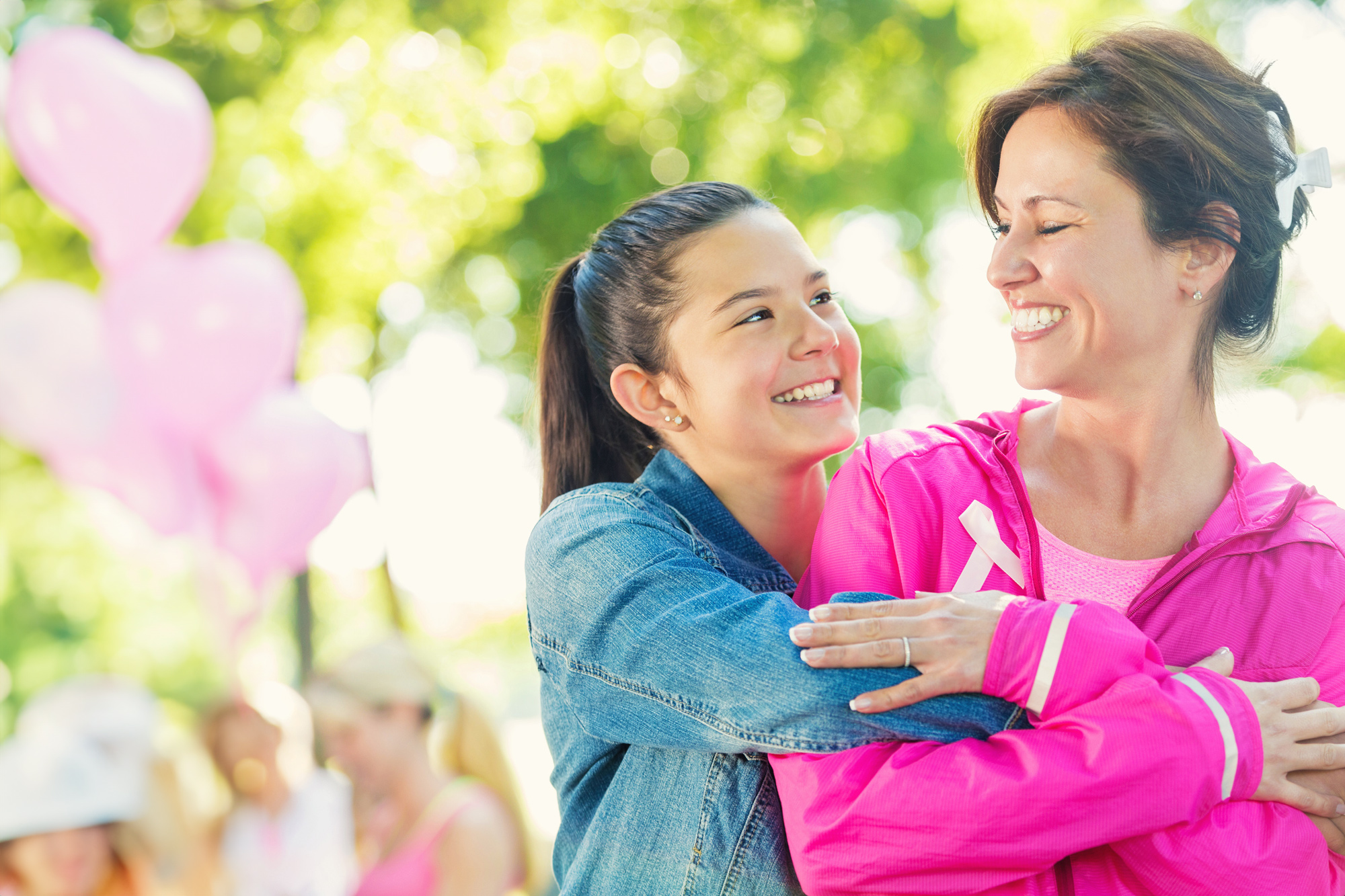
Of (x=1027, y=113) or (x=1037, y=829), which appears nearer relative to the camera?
(x=1037, y=829)

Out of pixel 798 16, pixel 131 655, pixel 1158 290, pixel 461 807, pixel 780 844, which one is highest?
pixel 798 16

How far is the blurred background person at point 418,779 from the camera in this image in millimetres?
3443

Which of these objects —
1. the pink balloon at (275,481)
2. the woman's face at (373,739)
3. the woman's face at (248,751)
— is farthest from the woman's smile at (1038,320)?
the woman's face at (248,751)

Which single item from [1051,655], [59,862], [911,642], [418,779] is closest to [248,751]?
[59,862]

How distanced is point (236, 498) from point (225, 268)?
87cm

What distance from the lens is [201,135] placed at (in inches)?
153

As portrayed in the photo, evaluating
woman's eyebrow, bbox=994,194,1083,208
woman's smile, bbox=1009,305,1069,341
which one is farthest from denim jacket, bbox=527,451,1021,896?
woman's eyebrow, bbox=994,194,1083,208

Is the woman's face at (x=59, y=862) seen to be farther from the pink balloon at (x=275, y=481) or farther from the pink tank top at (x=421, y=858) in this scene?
the pink balloon at (x=275, y=481)

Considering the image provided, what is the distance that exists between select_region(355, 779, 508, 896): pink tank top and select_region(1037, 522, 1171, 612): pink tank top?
2524 millimetres

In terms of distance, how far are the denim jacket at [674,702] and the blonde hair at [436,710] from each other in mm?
2178

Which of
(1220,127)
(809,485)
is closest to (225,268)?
(809,485)

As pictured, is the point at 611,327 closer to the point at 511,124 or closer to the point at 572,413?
the point at 572,413

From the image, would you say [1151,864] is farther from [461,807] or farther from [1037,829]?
[461,807]

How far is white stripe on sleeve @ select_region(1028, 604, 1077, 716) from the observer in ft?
4.15
